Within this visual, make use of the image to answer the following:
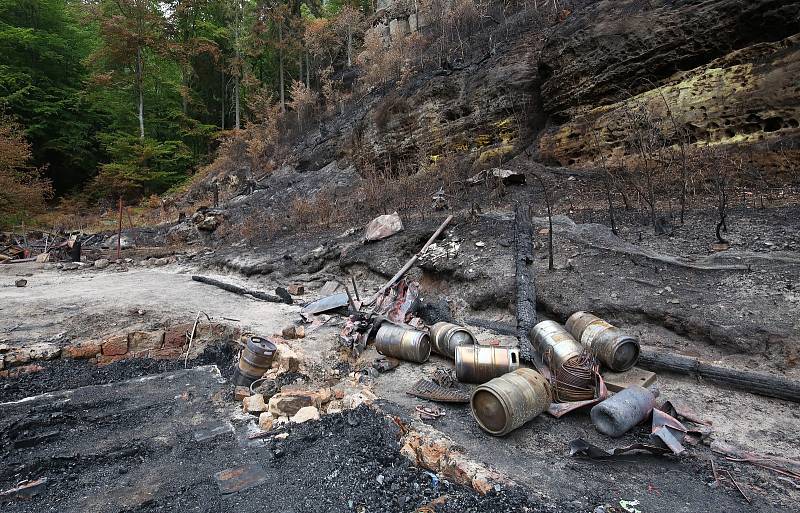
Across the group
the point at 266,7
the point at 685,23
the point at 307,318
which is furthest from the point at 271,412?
the point at 266,7

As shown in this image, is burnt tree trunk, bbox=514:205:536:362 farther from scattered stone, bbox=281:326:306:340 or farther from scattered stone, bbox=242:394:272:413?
scattered stone, bbox=281:326:306:340

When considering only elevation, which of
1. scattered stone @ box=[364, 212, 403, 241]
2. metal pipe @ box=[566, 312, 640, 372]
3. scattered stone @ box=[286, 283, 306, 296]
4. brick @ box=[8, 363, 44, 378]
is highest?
scattered stone @ box=[364, 212, 403, 241]

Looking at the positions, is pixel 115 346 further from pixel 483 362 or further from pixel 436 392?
pixel 483 362

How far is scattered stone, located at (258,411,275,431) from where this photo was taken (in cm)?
→ 342

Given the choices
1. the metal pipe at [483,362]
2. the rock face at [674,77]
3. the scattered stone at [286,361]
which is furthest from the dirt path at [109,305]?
the rock face at [674,77]

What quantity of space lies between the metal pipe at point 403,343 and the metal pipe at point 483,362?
71 centimetres

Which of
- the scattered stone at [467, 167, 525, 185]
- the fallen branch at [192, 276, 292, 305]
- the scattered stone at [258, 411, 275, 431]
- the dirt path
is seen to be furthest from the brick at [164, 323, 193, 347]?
the scattered stone at [467, 167, 525, 185]

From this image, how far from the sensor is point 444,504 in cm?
231

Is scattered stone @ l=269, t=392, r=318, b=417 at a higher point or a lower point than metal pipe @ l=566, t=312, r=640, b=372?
lower

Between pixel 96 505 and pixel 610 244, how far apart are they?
679cm

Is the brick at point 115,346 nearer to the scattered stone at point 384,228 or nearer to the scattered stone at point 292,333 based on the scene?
the scattered stone at point 292,333

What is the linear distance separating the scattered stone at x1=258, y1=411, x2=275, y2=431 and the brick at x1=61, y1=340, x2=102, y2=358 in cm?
326

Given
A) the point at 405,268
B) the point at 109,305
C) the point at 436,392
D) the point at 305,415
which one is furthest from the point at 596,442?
the point at 109,305

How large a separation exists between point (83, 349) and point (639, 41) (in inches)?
512
